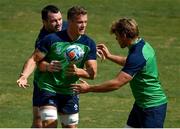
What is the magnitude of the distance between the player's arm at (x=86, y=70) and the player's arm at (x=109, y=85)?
0.61m

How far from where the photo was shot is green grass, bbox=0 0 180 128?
1223 centimetres

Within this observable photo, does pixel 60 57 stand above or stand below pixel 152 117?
above

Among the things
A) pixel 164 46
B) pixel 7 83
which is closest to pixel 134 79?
pixel 7 83

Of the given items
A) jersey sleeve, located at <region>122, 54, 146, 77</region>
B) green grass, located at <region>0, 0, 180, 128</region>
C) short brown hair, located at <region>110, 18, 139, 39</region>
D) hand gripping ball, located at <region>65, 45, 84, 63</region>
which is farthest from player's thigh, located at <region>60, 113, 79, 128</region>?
green grass, located at <region>0, 0, 180, 128</region>

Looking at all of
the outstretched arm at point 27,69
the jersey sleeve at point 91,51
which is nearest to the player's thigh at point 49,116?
the outstretched arm at point 27,69

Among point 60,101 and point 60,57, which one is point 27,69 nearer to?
point 60,57

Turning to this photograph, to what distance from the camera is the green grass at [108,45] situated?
12.2 metres

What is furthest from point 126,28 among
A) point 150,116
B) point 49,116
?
point 49,116

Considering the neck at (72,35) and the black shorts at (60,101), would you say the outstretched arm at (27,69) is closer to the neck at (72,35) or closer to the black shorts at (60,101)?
the black shorts at (60,101)

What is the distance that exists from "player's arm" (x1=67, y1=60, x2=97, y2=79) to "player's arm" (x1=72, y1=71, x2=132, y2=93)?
0.61 metres

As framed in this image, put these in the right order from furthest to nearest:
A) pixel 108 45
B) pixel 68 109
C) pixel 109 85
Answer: pixel 108 45
pixel 68 109
pixel 109 85

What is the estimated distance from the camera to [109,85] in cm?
790

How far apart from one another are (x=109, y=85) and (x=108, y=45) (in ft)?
37.4

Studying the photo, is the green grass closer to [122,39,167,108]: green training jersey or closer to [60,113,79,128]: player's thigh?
[60,113,79,128]: player's thigh
